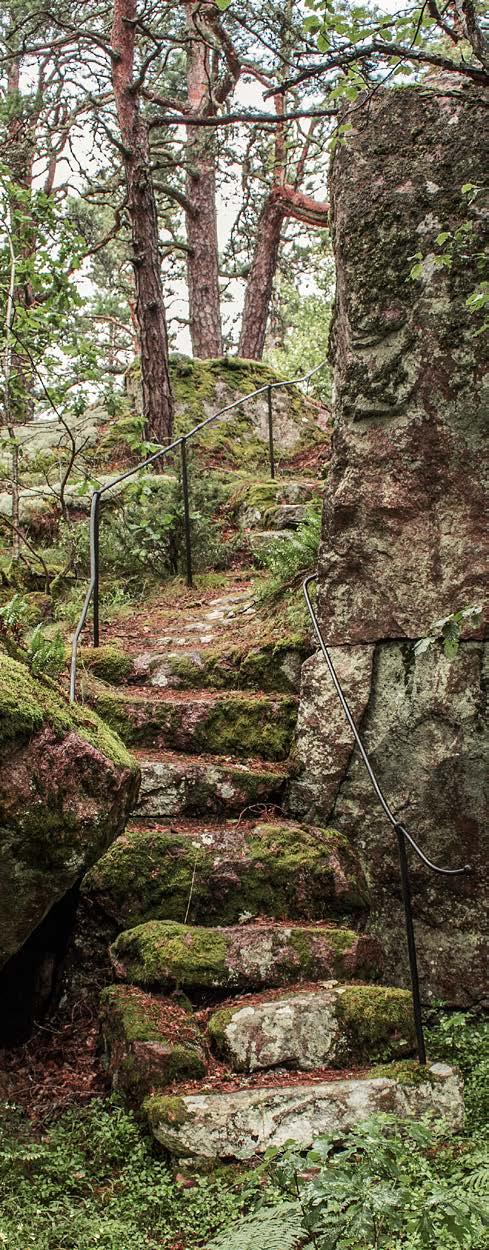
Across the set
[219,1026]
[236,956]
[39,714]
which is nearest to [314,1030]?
[219,1026]

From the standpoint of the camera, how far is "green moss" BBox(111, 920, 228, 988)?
13.1ft

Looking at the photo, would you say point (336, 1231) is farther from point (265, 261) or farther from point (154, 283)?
point (265, 261)

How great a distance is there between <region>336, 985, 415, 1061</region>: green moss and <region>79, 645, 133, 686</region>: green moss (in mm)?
2678

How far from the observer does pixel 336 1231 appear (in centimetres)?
239

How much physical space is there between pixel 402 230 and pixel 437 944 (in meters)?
3.87

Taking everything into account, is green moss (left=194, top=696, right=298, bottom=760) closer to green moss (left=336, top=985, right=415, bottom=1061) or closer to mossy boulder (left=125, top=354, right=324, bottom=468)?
green moss (left=336, top=985, right=415, bottom=1061)

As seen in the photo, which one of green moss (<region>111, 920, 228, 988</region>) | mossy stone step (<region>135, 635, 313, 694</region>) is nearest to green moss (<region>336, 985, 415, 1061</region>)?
green moss (<region>111, 920, 228, 988</region>)

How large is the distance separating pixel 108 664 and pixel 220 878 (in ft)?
6.29

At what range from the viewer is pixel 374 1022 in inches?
152

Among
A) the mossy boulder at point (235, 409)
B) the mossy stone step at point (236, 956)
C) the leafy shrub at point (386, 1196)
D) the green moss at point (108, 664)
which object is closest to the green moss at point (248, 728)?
the green moss at point (108, 664)

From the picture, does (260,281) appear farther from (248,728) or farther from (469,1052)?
(469,1052)

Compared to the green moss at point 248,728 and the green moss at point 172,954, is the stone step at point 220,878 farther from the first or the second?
the green moss at point 248,728

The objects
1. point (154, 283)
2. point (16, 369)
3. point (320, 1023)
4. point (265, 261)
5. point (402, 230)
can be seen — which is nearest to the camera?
point (320, 1023)

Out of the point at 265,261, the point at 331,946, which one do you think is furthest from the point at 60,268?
the point at 265,261
